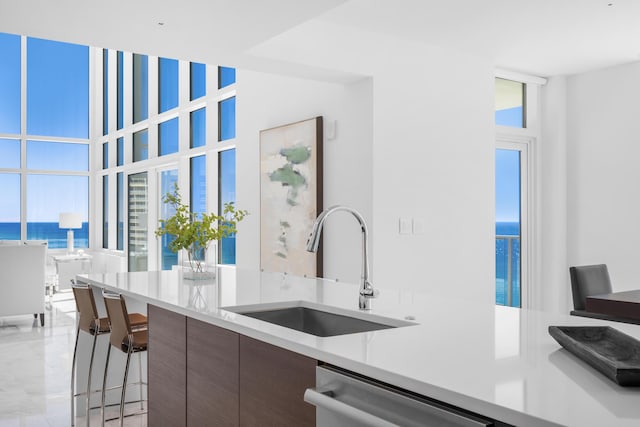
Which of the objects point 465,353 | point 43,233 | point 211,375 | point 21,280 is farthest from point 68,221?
point 465,353

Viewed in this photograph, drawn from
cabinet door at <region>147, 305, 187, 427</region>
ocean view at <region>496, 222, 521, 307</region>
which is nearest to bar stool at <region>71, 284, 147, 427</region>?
cabinet door at <region>147, 305, 187, 427</region>

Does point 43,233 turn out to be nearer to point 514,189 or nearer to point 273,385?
point 514,189

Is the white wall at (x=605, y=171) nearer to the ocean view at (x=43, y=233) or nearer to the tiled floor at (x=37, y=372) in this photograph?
the tiled floor at (x=37, y=372)

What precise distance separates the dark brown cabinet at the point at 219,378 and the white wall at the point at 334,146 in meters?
2.17

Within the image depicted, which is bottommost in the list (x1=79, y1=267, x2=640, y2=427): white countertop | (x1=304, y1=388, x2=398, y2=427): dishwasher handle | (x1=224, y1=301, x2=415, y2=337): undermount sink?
(x1=304, y1=388, x2=398, y2=427): dishwasher handle

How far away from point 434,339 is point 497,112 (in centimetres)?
463

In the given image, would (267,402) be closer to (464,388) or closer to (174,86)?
(464,388)

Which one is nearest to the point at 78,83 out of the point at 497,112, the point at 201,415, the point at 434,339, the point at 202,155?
the point at 202,155

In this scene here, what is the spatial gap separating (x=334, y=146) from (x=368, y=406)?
359cm

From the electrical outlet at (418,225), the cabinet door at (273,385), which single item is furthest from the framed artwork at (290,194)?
the cabinet door at (273,385)

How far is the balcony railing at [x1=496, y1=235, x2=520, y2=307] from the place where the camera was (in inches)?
234

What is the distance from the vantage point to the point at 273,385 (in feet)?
6.34

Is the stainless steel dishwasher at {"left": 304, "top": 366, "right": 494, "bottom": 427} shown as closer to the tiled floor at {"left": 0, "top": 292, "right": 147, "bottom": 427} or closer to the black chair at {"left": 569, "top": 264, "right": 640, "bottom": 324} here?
the tiled floor at {"left": 0, "top": 292, "right": 147, "bottom": 427}

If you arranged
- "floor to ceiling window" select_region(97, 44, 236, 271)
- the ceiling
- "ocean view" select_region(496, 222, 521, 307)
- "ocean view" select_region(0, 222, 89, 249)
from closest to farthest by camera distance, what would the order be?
the ceiling
"ocean view" select_region(496, 222, 521, 307)
"floor to ceiling window" select_region(97, 44, 236, 271)
"ocean view" select_region(0, 222, 89, 249)
